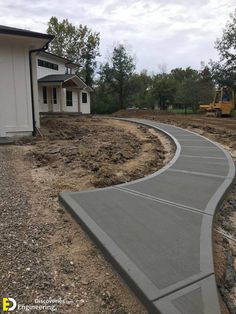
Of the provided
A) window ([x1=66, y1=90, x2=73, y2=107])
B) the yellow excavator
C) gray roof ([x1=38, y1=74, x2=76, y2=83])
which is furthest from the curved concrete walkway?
window ([x1=66, y1=90, x2=73, y2=107])

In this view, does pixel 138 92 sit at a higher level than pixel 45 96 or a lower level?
higher

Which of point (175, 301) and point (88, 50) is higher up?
point (88, 50)

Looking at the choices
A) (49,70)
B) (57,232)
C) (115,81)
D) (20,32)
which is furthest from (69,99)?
(57,232)

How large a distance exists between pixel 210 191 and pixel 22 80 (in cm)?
723

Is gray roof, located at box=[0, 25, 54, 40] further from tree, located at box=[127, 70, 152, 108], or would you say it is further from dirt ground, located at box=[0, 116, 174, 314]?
tree, located at box=[127, 70, 152, 108]

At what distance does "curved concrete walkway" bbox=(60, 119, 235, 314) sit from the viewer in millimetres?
1998

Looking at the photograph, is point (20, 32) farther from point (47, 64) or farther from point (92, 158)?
point (47, 64)

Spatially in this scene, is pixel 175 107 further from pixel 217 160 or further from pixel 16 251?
pixel 16 251

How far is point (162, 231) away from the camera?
2.86 meters

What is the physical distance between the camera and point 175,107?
43.0 meters

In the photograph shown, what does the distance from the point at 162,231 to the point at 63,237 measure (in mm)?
1068

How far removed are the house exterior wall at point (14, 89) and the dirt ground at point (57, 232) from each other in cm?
186

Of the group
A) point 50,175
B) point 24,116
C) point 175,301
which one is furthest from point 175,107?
point 175,301

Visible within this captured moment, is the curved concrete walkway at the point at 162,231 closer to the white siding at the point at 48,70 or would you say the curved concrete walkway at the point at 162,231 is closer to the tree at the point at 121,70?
the white siding at the point at 48,70
